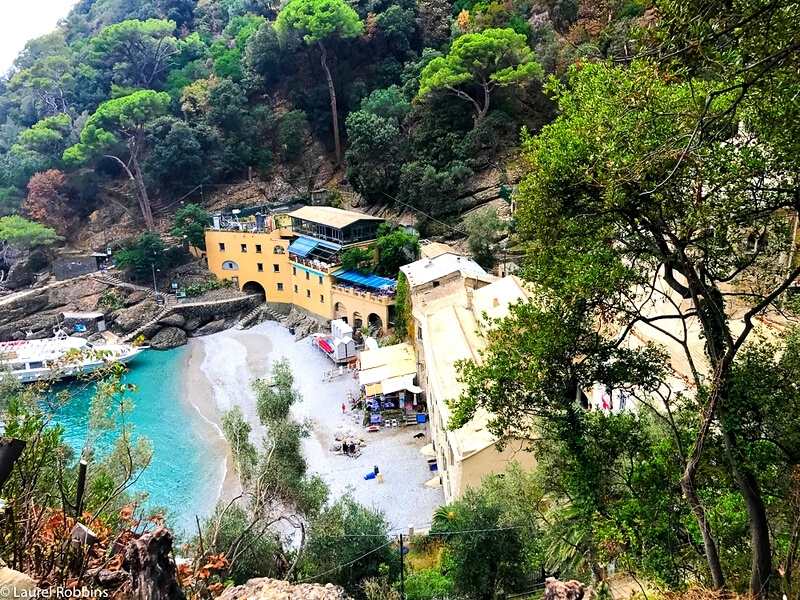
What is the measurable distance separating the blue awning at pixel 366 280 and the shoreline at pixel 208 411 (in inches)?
332

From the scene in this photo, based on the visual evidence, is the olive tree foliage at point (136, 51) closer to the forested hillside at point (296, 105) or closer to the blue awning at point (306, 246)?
the forested hillside at point (296, 105)

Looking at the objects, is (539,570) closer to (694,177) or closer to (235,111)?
(694,177)

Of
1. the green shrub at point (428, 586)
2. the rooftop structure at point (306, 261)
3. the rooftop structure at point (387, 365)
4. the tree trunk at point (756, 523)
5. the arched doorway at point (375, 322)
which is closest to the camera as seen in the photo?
the tree trunk at point (756, 523)

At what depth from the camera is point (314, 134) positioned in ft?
134

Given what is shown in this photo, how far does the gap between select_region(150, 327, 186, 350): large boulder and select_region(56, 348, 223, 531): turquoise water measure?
0.94 metres

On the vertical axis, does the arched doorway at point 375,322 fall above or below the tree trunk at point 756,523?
above

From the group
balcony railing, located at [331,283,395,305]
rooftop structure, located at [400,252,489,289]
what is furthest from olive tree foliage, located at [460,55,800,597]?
balcony railing, located at [331,283,395,305]

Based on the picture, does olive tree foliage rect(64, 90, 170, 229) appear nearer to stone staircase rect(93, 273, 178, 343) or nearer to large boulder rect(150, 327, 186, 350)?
stone staircase rect(93, 273, 178, 343)

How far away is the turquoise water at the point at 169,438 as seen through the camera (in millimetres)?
17656

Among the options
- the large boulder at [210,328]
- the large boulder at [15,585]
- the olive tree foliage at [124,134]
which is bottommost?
the large boulder at [15,585]

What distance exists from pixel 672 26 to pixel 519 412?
430 cm

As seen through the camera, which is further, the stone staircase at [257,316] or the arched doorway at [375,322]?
the stone staircase at [257,316]

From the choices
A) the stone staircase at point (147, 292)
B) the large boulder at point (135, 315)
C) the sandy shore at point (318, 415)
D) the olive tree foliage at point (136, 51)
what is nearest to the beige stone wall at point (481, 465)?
the sandy shore at point (318, 415)

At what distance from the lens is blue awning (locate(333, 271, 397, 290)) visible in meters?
28.4
